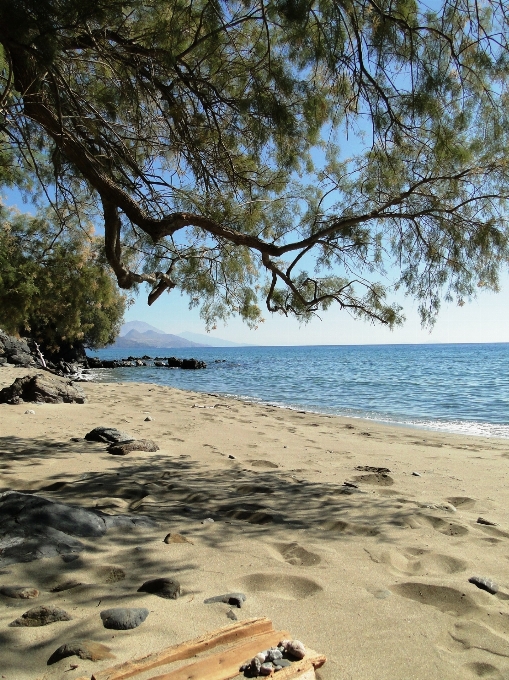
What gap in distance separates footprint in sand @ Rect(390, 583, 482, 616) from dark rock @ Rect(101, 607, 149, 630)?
1.18 meters

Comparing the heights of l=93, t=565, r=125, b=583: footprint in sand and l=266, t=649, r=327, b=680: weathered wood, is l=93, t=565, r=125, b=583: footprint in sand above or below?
below

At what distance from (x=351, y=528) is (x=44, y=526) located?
1.89 m

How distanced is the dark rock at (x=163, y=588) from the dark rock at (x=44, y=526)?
19.7 inches

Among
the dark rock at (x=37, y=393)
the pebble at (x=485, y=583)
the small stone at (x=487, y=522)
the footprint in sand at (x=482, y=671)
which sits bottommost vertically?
the small stone at (x=487, y=522)

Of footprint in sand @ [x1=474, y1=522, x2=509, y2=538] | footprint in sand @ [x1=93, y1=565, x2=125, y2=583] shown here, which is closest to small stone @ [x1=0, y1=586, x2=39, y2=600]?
footprint in sand @ [x1=93, y1=565, x2=125, y2=583]

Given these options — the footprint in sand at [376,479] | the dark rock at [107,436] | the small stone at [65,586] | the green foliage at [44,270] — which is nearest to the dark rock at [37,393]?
the green foliage at [44,270]

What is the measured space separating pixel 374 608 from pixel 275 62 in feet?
14.5

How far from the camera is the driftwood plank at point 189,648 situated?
4.98 ft

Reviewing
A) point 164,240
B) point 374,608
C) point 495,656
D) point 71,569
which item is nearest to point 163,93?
point 164,240

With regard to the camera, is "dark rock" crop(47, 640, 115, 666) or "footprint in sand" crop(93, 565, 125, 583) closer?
"dark rock" crop(47, 640, 115, 666)

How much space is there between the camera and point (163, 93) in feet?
16.0

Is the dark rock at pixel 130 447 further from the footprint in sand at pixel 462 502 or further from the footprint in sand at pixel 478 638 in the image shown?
the footprint in sand at pixel 478 638

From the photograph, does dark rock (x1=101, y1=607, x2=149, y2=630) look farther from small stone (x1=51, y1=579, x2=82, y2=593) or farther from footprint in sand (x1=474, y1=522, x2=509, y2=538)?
footprint in sand (x1=474, y1=522, x2=509, y2=538)

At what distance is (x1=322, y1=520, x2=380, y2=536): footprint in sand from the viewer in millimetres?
3178
